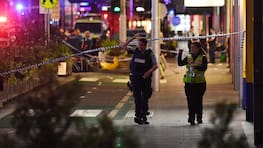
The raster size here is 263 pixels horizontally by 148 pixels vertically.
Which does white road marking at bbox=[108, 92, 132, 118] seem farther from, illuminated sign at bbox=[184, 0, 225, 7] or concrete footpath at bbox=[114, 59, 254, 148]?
illuminated sign at bbox=[184, 0, 225, 7]

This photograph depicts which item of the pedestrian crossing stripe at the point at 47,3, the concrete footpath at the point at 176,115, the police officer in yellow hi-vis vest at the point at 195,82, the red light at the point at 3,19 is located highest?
the pedestrian crossing stripe at the point at 47,3

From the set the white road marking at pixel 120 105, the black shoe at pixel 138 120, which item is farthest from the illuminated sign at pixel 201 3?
the black shoe at pixel 138 120

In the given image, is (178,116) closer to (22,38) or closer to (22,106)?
(22,38)

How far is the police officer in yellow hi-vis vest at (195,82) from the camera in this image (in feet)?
43.6

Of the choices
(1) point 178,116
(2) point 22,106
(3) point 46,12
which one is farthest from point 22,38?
(2) point 22,106

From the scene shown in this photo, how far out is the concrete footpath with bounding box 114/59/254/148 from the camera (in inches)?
431

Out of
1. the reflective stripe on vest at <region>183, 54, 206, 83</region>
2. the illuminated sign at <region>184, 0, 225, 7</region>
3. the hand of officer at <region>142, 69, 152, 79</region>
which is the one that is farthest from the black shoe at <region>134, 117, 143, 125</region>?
the illuminated sign at <region>184, 0, 225, 7</region>

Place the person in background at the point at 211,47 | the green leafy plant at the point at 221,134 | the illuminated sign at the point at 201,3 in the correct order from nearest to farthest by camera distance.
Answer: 1. the green leafy plant at the point at 221,134
2. the illuminated sign at the point at 201,3
3. the person in background at the point at 211,47

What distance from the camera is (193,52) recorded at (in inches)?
536

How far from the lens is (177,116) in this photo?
48.8ft

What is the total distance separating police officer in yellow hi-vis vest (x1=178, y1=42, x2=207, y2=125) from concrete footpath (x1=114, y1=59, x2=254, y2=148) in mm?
235

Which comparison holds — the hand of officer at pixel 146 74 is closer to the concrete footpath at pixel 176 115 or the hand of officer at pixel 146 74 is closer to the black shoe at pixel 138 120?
the black shoe at pixel 138 120

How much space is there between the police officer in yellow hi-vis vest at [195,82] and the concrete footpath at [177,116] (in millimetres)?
235

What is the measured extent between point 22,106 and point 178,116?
1065cm
